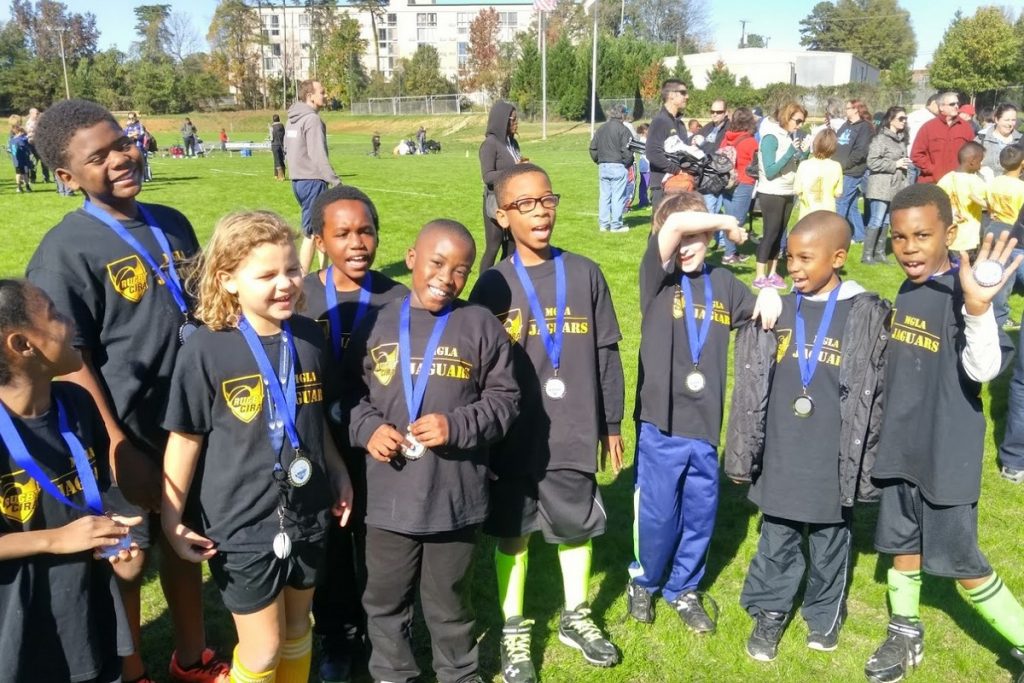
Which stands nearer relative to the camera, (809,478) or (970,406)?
(970,406)

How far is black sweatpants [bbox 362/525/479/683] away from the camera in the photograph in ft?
9.84

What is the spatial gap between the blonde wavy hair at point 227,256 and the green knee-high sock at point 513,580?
1.61 m

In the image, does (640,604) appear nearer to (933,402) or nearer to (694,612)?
(694,612)

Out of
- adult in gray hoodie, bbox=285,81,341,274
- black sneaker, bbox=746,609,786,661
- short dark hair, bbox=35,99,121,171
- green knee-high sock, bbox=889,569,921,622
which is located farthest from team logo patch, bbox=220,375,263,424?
adult in gray hoodie, bbox=285,81,341,274

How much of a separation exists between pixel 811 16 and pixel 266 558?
107486 millimetres

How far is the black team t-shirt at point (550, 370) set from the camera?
3344mm

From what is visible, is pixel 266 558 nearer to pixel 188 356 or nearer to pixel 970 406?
pixel 188 356

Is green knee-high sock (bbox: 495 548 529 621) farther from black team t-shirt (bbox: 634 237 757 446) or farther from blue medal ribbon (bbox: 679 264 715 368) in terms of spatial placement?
blue medal ribbon (bbox: 679 264 715 368)

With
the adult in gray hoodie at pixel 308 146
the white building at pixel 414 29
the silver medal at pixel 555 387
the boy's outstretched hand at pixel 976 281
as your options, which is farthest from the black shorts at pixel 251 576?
the white building at pixel 414 29

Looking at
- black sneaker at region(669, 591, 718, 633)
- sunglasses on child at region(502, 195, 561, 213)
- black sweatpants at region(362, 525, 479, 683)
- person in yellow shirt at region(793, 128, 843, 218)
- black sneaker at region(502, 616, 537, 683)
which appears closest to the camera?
black sweatpants at region(362, 525, 479, 683)

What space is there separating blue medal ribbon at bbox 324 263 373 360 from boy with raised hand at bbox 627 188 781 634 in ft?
4.07

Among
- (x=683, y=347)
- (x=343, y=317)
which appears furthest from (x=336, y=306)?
(x=683, y=347)

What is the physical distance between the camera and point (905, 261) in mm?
3281

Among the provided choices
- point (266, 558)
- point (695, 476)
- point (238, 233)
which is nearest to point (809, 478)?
point (695, 476)
